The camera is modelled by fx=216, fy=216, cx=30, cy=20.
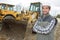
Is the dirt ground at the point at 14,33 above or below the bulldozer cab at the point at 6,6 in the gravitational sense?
below

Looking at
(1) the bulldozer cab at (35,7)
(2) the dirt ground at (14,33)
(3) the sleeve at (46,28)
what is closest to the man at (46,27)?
(3) the sleeve at (46,28)

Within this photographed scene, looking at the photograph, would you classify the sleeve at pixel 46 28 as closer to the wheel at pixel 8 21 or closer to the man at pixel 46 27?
the man at pixel 46 27

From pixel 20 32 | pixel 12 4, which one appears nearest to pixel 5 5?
pixel 12 4

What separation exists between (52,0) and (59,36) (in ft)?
1.45

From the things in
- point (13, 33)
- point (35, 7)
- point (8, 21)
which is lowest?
point (13, 33)

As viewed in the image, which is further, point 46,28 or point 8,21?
point 8,21

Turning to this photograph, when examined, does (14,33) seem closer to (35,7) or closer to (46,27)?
(35,7)

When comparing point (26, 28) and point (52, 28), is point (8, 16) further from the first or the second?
point (52, 28)

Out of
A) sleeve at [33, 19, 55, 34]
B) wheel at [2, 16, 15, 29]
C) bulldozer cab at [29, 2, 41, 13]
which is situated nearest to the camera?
sleeve at [33, 19, 55, 34]

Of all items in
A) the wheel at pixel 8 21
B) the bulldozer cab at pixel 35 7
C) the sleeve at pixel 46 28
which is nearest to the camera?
the sleeve at pixel 46 28

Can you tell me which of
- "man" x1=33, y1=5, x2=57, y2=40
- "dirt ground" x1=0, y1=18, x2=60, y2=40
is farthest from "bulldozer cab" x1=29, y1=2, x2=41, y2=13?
"man" x1=33, y1=5, x2=57, y2=40

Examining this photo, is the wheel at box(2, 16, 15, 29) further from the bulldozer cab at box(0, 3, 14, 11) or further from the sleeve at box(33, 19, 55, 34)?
the sleeve at box(33, 19, 55, 34)

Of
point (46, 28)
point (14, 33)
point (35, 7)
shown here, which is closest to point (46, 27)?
point (46, 28)

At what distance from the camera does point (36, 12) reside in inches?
101
